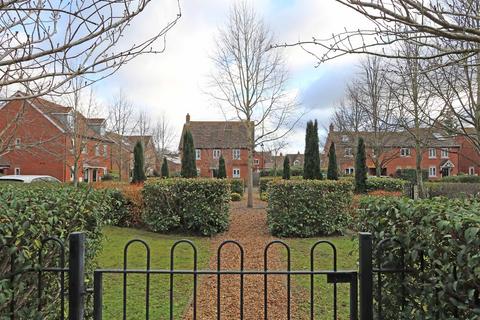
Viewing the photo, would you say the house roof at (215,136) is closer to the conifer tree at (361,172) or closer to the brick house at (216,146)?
the brick house at (216,146)

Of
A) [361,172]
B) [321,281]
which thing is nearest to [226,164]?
[361,172]

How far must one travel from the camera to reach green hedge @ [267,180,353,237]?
37.7ft

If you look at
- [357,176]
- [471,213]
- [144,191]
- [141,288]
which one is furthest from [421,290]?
[357,176]

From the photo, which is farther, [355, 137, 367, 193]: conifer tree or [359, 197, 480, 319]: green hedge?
[355, 137, 367, 193]: conifer tree

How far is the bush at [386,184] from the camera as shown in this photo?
16.3m

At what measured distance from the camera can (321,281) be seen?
271 inches

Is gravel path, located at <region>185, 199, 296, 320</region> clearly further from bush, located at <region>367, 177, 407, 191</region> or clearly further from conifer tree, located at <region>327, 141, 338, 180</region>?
bush, located at <region>367, 177, 407, 191</region>

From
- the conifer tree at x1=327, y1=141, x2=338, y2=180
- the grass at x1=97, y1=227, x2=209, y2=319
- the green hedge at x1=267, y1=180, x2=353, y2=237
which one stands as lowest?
the grass at x1=97, y1=227, x2=209, y2=319

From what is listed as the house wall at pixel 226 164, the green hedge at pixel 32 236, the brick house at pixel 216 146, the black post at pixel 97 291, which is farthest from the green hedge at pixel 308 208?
the house wall at pixel 226 164

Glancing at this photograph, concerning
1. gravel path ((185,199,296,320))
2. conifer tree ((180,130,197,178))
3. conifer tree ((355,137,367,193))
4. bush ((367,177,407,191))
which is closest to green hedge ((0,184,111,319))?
gravel path ((185,199,296,320))

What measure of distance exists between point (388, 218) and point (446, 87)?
29.7 ft

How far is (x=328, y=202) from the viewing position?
11633mm

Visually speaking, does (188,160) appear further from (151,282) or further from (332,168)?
(151,282)

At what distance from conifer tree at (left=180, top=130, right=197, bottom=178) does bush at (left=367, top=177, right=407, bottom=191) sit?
296 inches
